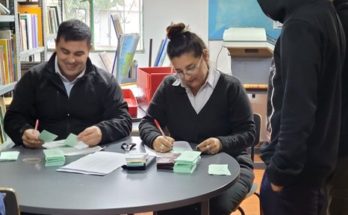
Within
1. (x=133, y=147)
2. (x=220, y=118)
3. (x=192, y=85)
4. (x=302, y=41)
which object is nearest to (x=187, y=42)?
(x=192, y=85)

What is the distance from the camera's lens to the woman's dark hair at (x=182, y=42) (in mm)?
2146

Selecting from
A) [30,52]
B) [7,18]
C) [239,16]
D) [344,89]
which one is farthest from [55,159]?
[239,16]

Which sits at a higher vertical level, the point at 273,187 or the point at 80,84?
the point at 80,84

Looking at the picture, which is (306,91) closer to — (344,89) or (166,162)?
(344,89)

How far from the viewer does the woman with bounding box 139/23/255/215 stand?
2145 mm

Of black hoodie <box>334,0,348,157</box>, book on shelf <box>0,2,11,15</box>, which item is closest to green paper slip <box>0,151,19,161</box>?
book on shelf <box>0,2,11,15</box>

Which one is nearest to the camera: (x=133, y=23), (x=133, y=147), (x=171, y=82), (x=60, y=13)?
Answer: (x=133, y=147)

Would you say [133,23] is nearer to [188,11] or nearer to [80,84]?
[188,11]

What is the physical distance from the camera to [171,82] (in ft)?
7.45

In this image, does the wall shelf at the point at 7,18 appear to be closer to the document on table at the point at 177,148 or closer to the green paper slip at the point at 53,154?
the green paper slip at the point at 53,154

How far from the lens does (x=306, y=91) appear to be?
132 centimetres

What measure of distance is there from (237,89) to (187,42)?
0.33 m

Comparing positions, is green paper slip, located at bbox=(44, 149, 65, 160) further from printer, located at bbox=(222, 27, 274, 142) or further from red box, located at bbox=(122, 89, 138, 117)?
printer, located at bbox=(222, 27, 274, 142)

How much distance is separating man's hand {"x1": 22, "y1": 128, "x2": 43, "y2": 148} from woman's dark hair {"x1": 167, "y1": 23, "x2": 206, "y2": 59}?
727 millimetres
